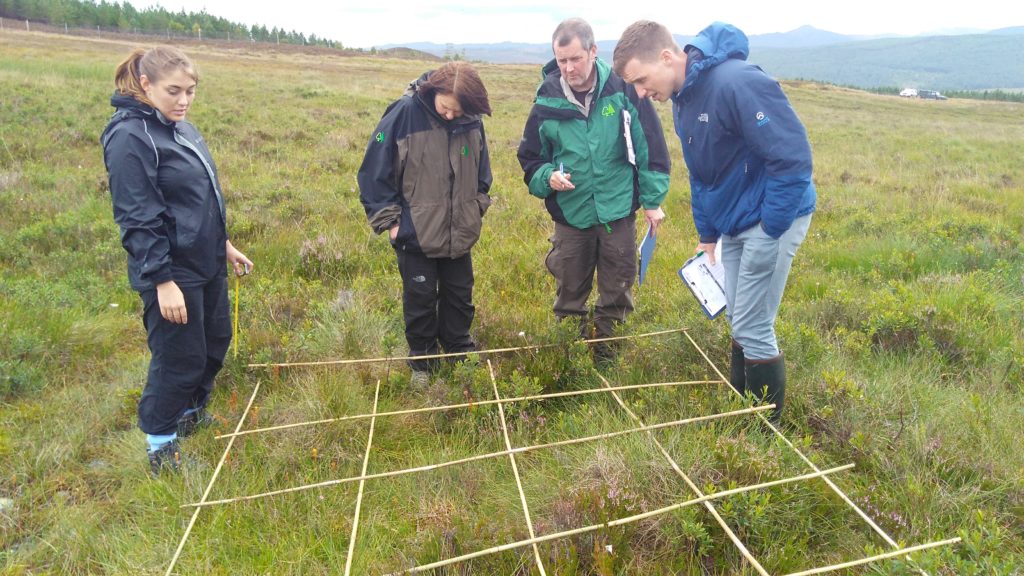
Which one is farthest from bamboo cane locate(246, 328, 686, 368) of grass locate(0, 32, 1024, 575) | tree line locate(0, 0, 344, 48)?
tree line locate(0, 0, 344, 48)

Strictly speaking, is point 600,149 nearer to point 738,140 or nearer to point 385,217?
point 738,140

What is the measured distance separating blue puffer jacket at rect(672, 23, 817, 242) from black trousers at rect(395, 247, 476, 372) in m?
1.66

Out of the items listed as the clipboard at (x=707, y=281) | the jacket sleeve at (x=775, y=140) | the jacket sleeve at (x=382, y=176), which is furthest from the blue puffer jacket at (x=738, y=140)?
the jacket sleeve at (x=382, y=176)

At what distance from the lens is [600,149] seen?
400 centimetres

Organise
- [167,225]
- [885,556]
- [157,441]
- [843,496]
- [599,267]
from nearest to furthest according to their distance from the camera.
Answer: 1. [885,556]
2. [843,496]
3. [167,225]
4. [157,441]
5. [599,267]

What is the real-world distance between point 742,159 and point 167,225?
2.89m

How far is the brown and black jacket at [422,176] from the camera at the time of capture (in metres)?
3.63

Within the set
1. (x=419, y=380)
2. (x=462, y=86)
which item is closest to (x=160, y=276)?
(x=419, y=380)

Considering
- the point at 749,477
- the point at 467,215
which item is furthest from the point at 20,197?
the point at 749,477

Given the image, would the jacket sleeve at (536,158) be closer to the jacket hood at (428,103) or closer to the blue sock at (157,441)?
the jacket hood at (428,103)

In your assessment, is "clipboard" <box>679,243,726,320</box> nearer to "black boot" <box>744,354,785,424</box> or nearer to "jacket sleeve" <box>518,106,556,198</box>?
"black boot" <box>744,354,785,424</box>

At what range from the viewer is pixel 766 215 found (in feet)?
9.53

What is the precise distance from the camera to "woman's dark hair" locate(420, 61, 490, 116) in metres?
3.42

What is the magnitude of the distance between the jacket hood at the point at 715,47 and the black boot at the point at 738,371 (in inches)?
60.2
